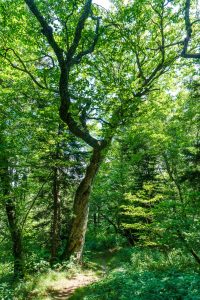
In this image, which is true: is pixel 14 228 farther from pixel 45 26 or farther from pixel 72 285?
pixel 45 26

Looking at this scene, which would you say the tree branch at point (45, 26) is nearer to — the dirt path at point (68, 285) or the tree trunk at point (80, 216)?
the tree trunk at point (80, 216)

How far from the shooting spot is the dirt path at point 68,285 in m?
7.40

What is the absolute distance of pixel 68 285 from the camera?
27.1ft

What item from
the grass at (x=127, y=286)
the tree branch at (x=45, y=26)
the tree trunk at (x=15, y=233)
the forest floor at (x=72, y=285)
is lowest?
the forest floor at (x=72, y=285)

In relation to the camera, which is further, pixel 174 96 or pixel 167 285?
pixel 174 96

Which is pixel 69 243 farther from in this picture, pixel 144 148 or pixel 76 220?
pixel 144 148

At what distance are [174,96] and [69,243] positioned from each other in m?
9.28

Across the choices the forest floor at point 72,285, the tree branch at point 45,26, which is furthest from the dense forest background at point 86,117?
the forest floor at point 72,285

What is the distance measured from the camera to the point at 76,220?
34.5 feet

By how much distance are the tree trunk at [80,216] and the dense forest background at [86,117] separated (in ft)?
0.14

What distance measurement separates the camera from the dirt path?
7398 mm

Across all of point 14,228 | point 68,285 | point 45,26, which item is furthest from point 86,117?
point 68,285

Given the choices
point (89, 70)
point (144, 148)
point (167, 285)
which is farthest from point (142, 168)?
point (167, 285)

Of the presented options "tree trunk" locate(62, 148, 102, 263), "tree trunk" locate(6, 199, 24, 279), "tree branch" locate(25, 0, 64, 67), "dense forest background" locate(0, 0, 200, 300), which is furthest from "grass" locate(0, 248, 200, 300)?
"tree branch" locate(25, 0, 64, 67)
